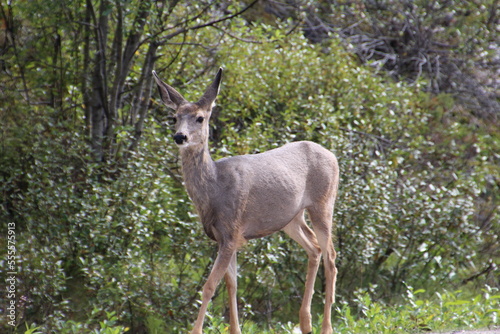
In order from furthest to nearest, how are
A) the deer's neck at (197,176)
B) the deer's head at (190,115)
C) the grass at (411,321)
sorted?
the grass at (411,321) < the deer's neck at (197,176) < the deer's head at (190,115)

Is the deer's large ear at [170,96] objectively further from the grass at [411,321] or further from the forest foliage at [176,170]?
the grass at [411,321]

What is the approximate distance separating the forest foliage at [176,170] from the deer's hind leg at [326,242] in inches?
43.9

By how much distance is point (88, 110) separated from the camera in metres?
9.42

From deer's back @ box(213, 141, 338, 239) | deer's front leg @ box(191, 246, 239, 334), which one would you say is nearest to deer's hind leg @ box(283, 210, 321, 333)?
deer's back @ box(213, 141, 338, 239)

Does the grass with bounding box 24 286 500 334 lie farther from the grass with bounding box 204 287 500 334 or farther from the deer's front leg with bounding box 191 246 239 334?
the deer's front leg with bounding box 191 246 239 334

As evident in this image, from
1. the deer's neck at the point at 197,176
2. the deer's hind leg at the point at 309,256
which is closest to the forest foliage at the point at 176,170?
the deer's hind leg at the point at 309,256

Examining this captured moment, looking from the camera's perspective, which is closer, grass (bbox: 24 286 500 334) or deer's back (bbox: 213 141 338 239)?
deer's back (bbox: 213 141 338 239)

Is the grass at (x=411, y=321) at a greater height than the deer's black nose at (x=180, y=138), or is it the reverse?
the deer's black nose at (x=180, y=138)

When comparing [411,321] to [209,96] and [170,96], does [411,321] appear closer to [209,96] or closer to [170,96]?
[209,96]

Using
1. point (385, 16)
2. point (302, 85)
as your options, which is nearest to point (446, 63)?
point (385, 16)

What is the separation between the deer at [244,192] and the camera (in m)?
5.32

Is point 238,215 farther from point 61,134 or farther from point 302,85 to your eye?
point 302,85

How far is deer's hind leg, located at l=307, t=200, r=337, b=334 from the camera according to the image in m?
6.23

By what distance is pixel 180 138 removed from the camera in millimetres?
5031
